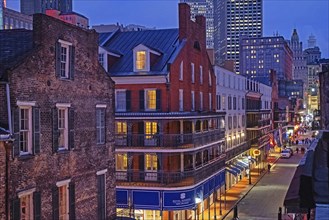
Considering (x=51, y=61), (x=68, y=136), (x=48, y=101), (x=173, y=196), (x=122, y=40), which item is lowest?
(x=173, y=196)

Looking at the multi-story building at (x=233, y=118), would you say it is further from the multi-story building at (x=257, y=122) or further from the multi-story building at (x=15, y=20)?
the multi-story building at (x=15, y=20)

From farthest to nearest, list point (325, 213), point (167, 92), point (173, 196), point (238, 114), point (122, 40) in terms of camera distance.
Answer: point (238, 114) < point (122, 40) < point (167, 92) < point (173, 196) < point (325, 213)

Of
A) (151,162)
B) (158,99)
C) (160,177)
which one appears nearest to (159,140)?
(151,162)

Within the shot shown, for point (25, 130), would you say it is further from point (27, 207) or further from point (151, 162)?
point (151, 162)

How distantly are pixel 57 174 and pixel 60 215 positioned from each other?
1.60 metres

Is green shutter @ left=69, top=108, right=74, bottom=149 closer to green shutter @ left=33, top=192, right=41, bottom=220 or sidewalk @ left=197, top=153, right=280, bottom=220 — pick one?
green shutter @ left=33, top=192, right=41, bottom=220

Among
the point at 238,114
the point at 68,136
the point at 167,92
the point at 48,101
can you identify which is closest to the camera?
the point at 48,101

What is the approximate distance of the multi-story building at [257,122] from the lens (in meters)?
67.4

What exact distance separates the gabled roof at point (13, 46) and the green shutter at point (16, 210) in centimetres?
442

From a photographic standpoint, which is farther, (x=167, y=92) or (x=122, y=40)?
(x=122, y=40)

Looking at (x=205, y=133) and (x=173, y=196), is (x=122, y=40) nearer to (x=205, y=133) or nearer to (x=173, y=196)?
(x=205, y=133)

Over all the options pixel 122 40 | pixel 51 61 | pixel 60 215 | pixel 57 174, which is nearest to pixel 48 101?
pixel 51 61

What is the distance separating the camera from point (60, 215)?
64.1 ft

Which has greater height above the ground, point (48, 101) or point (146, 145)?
point (48, 101)
